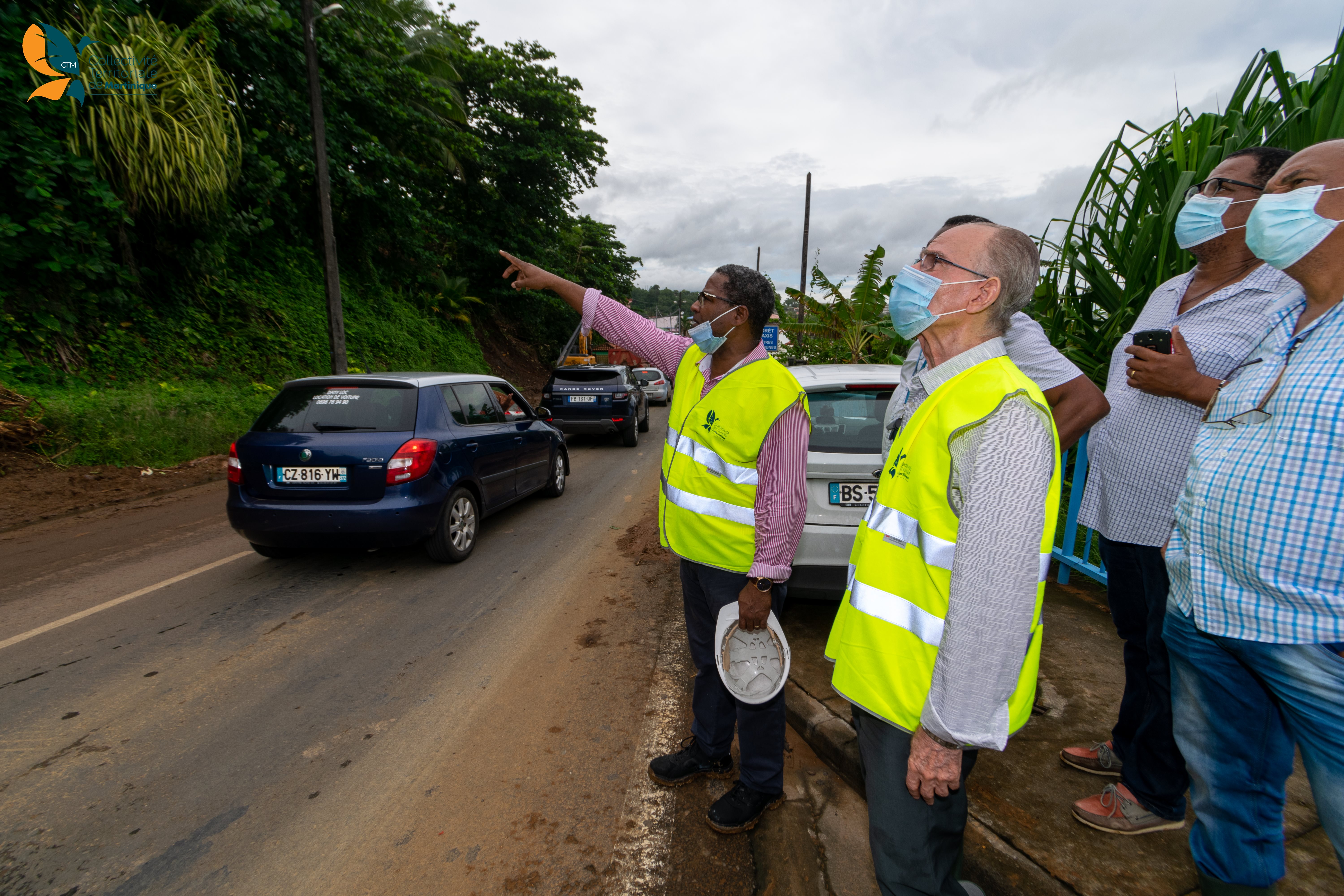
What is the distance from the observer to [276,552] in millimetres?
5199

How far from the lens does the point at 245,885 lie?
6.85ft

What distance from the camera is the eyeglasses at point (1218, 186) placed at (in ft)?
6.48

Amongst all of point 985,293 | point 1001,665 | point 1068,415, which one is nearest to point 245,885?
point 1001,665

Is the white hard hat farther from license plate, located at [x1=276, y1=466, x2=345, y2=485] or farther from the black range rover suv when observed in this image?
the black range rover suv

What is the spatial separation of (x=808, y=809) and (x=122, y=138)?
12458mm

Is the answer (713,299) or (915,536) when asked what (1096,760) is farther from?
(713,299)

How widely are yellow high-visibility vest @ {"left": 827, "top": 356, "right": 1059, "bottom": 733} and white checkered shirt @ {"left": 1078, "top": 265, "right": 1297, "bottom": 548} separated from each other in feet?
3.49

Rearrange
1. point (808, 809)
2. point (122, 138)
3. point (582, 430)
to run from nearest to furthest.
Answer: point (808, 809)
point (122, 138)
point (582, 430)

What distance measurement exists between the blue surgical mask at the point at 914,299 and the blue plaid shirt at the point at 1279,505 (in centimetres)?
68

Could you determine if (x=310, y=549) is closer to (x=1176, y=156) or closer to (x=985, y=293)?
(x=985, y=293)

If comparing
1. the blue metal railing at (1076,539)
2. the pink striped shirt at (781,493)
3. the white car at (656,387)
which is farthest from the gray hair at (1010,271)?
the white car at (656,387)

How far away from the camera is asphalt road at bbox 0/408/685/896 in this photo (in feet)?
7.20

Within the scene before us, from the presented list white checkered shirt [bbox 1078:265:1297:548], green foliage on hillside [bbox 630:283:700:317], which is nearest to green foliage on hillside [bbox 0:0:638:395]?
white checkered shirt [bbox 1078:265:1297:548]

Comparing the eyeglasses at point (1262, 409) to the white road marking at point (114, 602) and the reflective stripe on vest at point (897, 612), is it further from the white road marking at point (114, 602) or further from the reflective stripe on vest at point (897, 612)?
the white road marking at point (114, 602)
